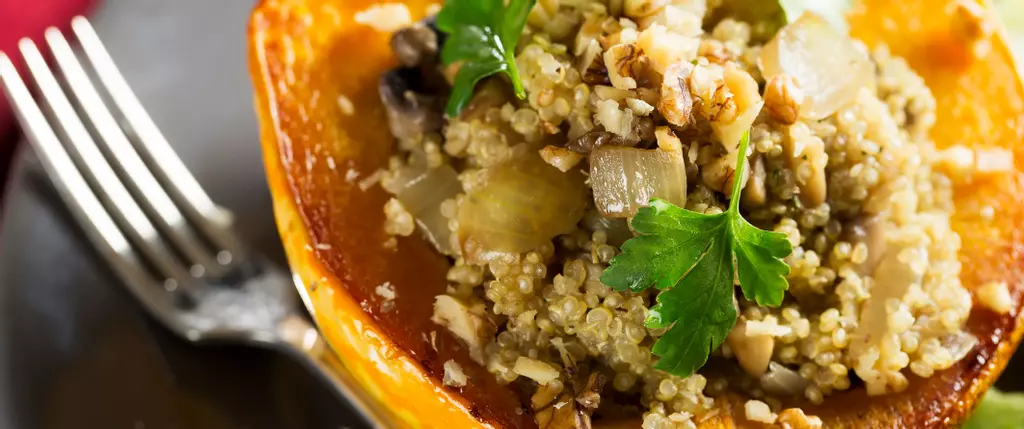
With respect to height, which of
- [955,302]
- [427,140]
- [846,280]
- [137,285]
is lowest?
[955,302]

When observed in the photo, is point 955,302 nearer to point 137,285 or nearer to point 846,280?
point 846,280

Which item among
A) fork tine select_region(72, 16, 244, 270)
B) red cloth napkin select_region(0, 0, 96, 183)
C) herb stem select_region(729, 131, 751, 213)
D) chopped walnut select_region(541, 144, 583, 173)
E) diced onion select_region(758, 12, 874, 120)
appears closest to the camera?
herb stem select_region(729, 131, 751, 213)

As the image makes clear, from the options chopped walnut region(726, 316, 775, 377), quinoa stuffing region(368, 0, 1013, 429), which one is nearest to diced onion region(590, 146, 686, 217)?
quinoa stuffing region(368, 0, 1013, 429)

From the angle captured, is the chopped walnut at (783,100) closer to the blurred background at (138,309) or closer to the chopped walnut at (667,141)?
the chopped walnut at (667,141)

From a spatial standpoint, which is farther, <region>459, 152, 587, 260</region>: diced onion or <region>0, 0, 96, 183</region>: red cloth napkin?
<region>0, 0, 96, 183</region>: red cloth napkin

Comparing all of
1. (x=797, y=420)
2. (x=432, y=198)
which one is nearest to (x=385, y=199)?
(x=432, y=198)

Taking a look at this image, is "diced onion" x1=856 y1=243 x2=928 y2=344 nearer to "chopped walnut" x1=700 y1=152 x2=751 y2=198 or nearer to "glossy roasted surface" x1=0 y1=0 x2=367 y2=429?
"chopped walnut" x1=700 y1=152 x2=751 y2=198

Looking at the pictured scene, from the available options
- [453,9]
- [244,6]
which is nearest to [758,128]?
[453,9]

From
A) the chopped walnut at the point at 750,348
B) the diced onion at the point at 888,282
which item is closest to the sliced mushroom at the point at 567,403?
the chopped walnut at the point at 750,348
